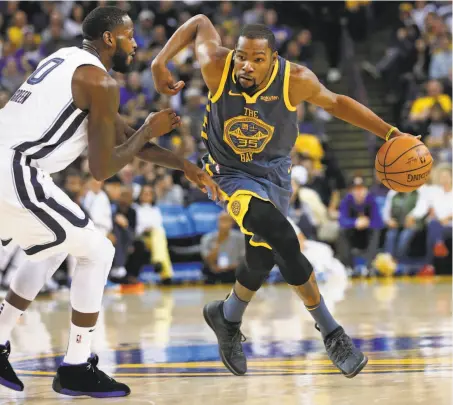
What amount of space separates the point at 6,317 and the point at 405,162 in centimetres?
241

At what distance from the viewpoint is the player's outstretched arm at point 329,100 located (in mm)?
5625

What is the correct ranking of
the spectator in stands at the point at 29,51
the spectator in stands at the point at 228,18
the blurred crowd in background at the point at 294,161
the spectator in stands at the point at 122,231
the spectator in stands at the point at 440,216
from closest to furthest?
the spectator in stands at the point at 122,231 < the blurred crowd in background at the point at 294,161 < the spectator in stands at the point at 440,216 < the spectator in stands at the point at 29,51 < the spectator in stands at the point at 228,18

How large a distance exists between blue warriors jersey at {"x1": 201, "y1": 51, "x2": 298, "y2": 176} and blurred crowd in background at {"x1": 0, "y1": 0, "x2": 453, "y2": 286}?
550 cm

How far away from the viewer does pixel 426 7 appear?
16.7 metres

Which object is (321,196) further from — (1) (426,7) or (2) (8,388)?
(2) (8,388)

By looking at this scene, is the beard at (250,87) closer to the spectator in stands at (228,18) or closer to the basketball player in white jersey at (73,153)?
the basketball player in white jersey at (73,153)

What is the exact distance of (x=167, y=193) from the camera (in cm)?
1293

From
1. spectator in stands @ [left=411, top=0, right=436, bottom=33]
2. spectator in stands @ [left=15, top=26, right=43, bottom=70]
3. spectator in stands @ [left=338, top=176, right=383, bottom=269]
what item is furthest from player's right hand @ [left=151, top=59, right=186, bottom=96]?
spectator in stands @ [left=411, top=0, right=436, bottom=33]

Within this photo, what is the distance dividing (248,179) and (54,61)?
139 centimetres

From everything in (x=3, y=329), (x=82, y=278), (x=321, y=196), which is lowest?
(x=321, y=196)

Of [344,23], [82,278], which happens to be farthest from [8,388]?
[344,23]

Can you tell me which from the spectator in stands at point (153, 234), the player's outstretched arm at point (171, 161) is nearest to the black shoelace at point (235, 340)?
the player's outstretched arm at point (171, 161)

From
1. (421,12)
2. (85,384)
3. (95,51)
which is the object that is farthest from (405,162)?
(421,12)

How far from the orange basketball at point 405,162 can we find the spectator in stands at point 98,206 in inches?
239
